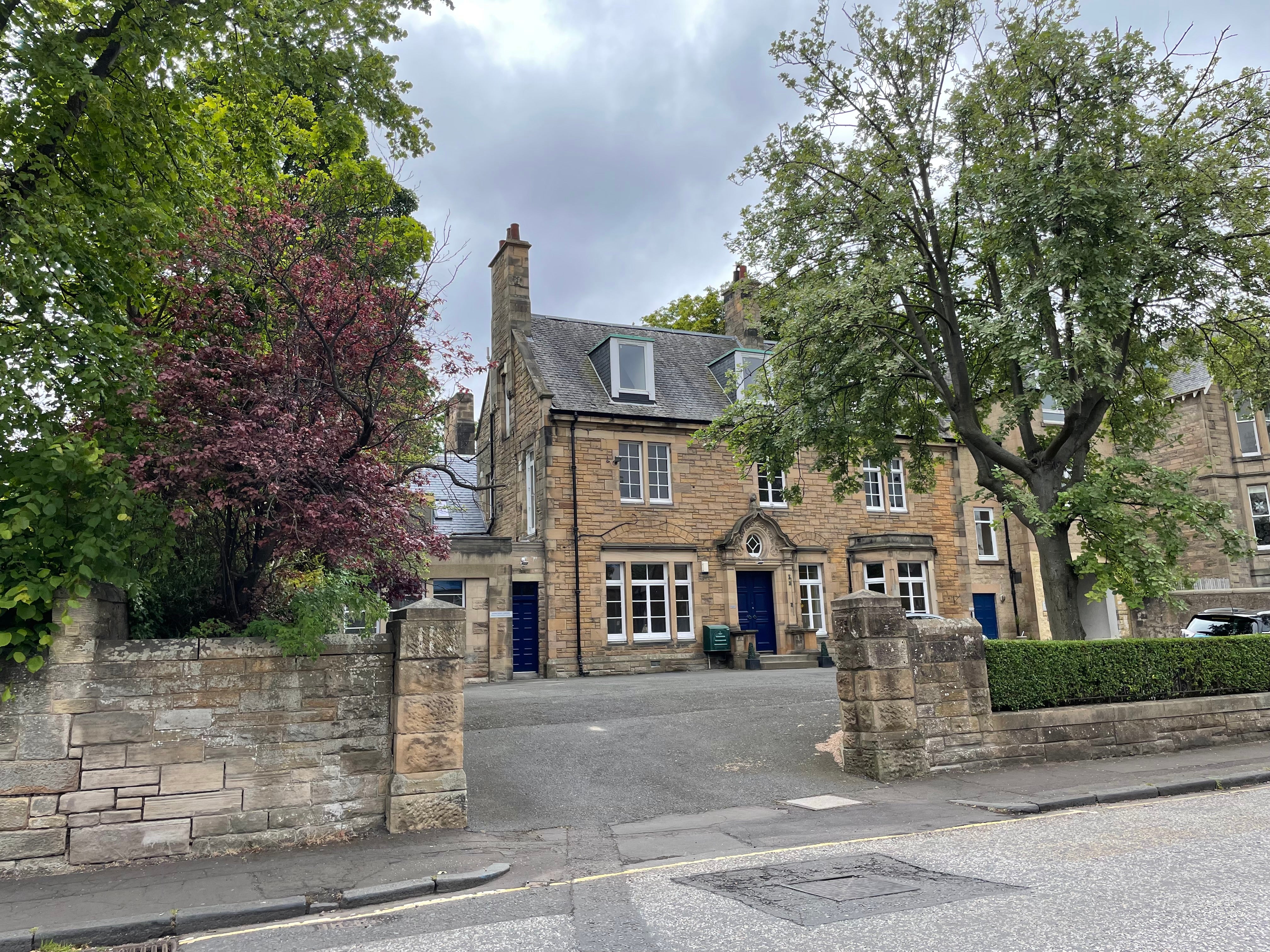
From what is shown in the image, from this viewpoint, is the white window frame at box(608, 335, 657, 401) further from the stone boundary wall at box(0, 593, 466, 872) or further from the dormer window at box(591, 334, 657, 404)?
the stone boundary wall at box(0, 593, 466, 872)

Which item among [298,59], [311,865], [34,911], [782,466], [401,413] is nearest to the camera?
[34,911]

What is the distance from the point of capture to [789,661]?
24.0 meters

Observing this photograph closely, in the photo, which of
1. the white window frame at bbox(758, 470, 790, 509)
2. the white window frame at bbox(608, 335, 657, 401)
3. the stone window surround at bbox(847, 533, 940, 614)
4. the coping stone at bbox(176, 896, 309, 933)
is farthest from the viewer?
the stone window surround at bbox(847, 533, 940, 614)

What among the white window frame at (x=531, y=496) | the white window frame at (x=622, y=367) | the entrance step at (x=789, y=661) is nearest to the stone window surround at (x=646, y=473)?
the white window frame at (x=622, y=367)

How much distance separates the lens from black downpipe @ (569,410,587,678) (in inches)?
885

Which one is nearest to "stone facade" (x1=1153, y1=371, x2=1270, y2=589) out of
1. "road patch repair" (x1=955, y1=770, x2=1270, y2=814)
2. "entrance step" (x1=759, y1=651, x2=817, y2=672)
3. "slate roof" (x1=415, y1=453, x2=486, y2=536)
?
"entrance step" (x1=759, y1=651, x2=817, y2=672)

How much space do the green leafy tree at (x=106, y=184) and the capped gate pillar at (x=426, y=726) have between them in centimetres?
226

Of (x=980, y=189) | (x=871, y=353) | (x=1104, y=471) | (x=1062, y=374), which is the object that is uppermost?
(x=980, y=189)

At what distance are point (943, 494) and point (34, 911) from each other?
87.9ft

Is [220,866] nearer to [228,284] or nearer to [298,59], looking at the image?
[228,284]

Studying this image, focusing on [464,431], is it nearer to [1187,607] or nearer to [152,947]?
[1187,607]

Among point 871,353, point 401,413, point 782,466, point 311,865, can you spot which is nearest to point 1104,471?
point 871,353

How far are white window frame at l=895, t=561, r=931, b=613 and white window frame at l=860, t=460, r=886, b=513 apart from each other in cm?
193

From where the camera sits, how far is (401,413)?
889 cm
